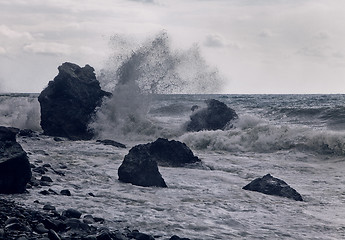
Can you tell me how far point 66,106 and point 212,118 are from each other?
7.68 meters

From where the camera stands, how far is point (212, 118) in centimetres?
2552

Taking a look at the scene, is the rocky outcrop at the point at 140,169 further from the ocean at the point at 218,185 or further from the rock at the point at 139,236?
the rock at the point at 139,236

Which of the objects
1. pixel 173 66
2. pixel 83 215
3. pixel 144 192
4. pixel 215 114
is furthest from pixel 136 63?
pixel 83 215

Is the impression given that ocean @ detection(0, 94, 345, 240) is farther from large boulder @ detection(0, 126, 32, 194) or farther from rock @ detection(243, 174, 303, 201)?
large boulder @ detection(0, 126, 32, 194)

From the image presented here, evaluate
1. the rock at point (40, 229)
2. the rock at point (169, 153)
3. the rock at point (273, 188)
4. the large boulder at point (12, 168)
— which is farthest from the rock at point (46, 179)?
the rock at point (273, 188)

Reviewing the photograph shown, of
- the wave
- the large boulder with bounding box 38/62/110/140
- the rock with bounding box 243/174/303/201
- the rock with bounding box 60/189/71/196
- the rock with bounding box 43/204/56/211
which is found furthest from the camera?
the large boulder with bounding box 38/62/110/140

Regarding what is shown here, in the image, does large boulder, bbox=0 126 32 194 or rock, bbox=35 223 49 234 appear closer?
rock, bbox=35 223 49 234

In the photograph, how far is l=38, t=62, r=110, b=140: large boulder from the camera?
74.4 feet

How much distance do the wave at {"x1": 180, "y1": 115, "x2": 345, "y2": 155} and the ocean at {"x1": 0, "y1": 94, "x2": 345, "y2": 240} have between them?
0.04m

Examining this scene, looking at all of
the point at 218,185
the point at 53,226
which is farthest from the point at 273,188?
the point at 53,226

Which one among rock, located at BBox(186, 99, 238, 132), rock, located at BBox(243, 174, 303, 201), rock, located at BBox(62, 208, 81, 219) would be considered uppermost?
A: rock, located at BBox(186, 99, 238, 132)

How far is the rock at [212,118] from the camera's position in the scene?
25.3m

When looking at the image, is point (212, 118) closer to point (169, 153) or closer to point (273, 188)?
point (169, 153)

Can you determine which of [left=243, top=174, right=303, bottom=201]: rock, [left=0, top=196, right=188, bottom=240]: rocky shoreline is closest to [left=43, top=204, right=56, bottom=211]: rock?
[left=0, top=196, right=188, bottom=240]: rocky shoreline
